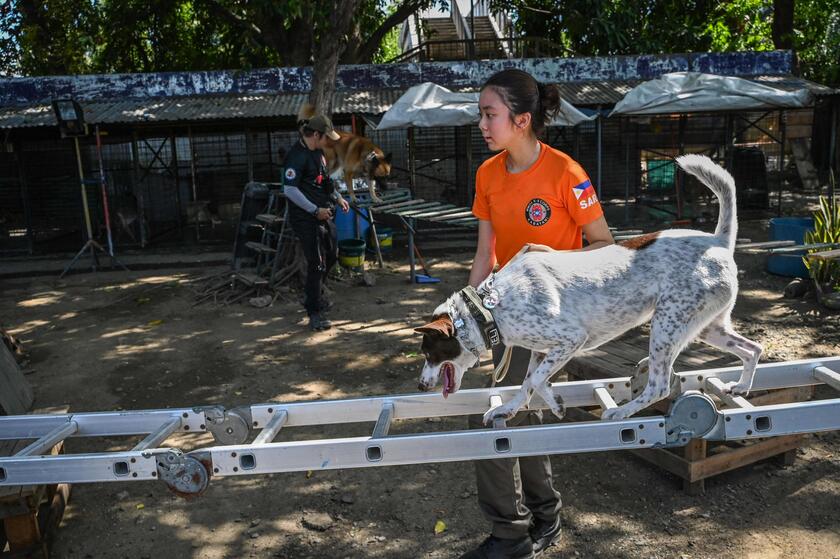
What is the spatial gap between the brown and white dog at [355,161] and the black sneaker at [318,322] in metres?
2.72

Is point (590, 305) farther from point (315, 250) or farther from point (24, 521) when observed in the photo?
point (315, 250)

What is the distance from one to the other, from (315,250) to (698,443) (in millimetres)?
4354

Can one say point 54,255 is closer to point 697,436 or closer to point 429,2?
point 429,2

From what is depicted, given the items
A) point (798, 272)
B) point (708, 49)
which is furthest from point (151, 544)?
point (708, 49)

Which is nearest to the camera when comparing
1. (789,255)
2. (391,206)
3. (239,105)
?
(789,255)

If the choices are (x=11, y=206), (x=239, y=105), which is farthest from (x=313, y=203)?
(x=11, y=206)

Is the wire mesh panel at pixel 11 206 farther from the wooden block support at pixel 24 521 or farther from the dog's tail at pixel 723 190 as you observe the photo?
the dog's tail at pixel 723 190

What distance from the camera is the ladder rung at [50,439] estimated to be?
276 cm

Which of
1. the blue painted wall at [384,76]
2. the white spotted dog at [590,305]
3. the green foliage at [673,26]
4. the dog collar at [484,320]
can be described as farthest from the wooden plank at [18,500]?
the green foliage at [673,26]

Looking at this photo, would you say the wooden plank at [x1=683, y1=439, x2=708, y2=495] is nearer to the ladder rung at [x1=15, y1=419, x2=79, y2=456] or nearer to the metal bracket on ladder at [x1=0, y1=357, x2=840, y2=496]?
the metal bracket on ladder at [x1=0, y1=357, x2=840, y2=496]

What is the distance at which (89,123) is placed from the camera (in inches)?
443

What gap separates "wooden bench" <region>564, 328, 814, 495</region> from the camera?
3896 millimetres

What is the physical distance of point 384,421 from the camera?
2.89m

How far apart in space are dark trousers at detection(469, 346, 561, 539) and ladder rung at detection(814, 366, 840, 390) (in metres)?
1.25
